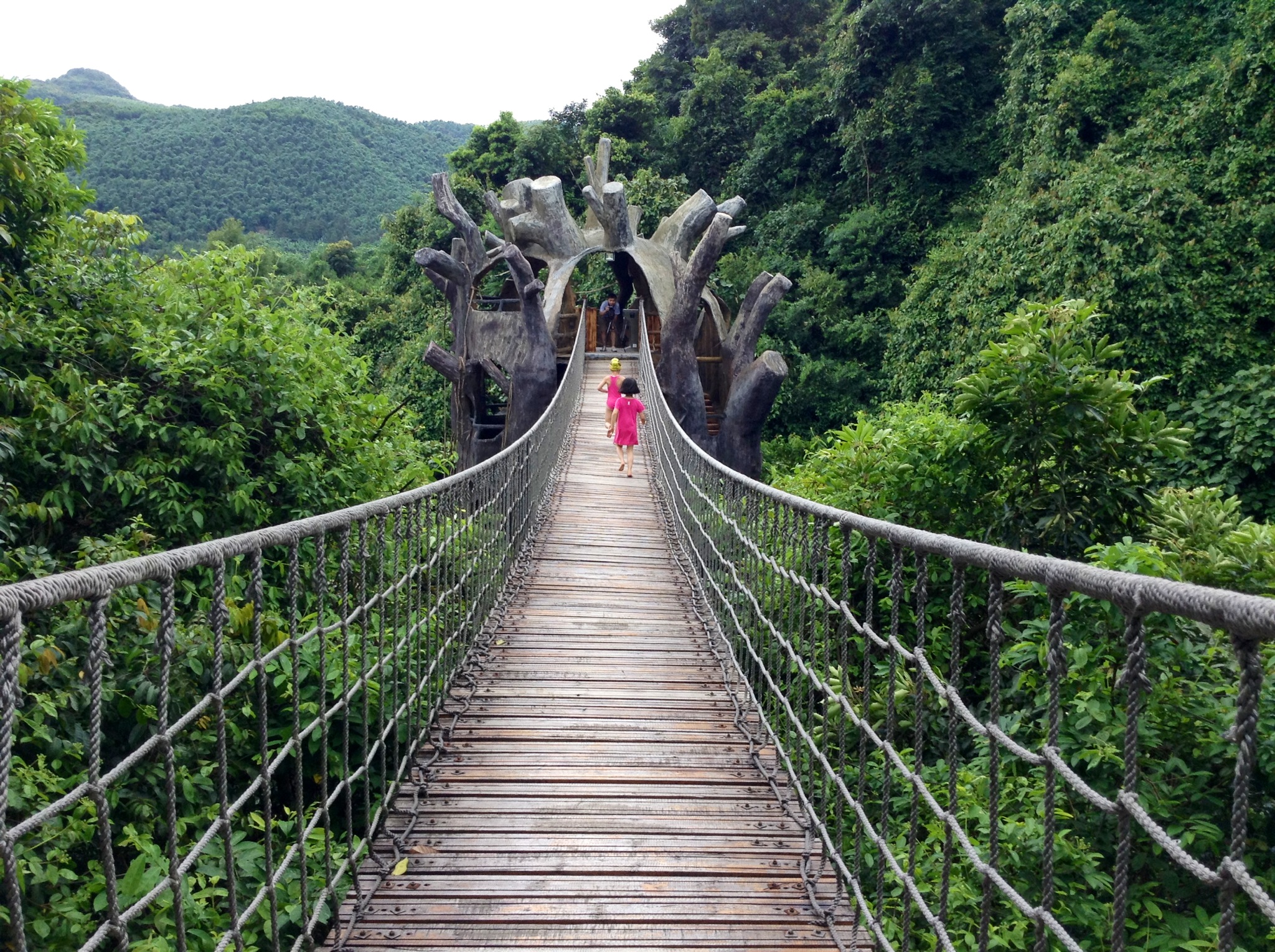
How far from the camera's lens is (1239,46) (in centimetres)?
1067

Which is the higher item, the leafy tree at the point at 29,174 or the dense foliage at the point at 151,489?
the leafy tree at the point at 29,174

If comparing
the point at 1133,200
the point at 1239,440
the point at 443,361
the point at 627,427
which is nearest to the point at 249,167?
the point at 443,361

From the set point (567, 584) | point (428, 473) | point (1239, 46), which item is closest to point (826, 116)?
point (1239, 46)

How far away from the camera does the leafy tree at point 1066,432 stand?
14.4 feet

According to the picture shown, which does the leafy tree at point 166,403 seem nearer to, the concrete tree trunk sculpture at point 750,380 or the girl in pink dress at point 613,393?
the girl in pink dress at point 613,393

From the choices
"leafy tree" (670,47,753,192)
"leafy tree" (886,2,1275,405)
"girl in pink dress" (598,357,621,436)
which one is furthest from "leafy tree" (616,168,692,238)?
"girl in pink dress" (598,357,621,436)

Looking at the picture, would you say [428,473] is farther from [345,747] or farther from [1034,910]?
[1034,910]

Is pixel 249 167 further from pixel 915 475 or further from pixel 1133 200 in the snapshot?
pixel 915 475

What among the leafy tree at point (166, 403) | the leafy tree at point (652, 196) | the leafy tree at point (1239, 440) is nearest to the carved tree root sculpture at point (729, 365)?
the leafy tree at point (1239, 440)

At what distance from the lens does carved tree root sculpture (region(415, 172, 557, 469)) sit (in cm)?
1076

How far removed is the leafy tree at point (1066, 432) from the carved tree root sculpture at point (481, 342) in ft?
21.6

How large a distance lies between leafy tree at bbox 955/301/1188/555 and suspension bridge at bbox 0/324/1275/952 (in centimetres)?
46

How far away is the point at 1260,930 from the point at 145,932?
→ 10.6ft

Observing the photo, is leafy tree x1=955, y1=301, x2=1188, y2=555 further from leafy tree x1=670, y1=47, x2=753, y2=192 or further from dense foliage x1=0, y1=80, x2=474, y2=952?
leafy tree x1=670, y1=47, x2=753, y2=192
